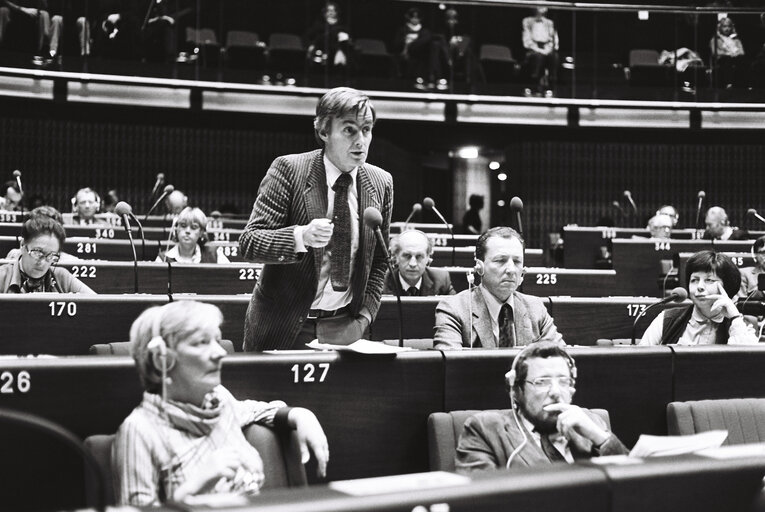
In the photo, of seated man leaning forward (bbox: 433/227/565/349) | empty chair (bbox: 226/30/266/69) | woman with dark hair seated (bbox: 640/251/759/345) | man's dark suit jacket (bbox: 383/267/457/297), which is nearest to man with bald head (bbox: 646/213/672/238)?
man's dark suit jacket (bbox: 383/267/457/297)

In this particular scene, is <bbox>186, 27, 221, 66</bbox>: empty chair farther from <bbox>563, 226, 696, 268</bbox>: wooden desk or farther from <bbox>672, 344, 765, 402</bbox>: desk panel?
<bbox>672, 344, 765, 402</bbox>: desk panel

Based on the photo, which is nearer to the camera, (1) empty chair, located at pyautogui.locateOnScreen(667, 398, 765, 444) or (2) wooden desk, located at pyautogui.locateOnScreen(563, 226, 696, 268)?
(1) empty chair, located at pyautogui.locateOnScreen(667, 398, 765, 444)

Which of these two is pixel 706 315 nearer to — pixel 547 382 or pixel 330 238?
pixel 547 382

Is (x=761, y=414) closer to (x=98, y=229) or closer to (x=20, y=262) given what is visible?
(x=20, y=262)

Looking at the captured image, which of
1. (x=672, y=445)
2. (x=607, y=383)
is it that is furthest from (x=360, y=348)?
(x=672, y=445)

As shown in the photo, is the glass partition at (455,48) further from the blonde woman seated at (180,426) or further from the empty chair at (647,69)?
the blonde woman seated at (180,426)

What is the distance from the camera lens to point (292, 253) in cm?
255

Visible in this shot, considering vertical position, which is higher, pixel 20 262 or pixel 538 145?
pixel 538 145

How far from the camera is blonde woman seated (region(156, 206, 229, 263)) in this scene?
6363 millimetres

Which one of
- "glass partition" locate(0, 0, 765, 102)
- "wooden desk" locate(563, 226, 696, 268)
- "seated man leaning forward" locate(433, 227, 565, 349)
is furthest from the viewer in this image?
"glass partition" locate(0, 0, 765, 102)

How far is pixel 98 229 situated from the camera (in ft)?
24.3

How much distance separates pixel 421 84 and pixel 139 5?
362cm

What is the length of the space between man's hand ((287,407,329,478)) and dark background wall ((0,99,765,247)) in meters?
10.2

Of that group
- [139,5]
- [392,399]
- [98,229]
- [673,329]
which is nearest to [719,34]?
[139,5]
